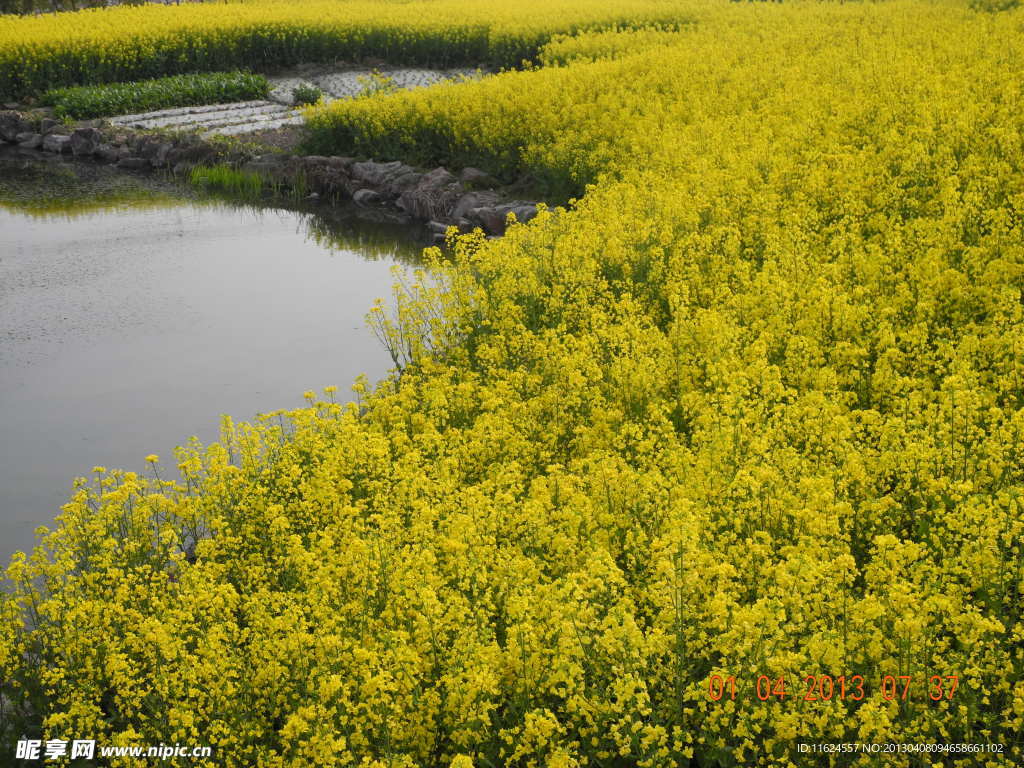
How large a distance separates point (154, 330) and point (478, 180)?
7089 mm

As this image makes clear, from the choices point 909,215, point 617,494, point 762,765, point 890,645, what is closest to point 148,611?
point 617,494

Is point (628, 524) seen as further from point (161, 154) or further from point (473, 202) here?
point (161, 154)

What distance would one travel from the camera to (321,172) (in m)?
19.9

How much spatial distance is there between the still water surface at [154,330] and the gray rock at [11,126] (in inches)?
248

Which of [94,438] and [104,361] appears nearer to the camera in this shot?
[94,438]

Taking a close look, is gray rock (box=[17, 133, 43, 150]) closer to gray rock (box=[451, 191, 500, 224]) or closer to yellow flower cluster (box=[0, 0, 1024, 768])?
gray rock (box=[451, 191, 500, 224])

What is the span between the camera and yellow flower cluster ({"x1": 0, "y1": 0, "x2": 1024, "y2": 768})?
434 cm

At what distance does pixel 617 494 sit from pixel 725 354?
2.25 meters

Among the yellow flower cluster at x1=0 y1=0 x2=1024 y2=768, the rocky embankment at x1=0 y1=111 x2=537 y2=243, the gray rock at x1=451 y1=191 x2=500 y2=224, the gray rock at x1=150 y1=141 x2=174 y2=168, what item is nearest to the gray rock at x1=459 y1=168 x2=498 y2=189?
the rocky embankment at x1=0 y1=111 x2=537 y2=243

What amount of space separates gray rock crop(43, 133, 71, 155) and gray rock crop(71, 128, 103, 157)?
0.32 meters

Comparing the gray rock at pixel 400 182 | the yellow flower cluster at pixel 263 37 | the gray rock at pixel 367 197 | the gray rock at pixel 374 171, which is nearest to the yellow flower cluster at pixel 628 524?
the gray rock at pixel 400 182

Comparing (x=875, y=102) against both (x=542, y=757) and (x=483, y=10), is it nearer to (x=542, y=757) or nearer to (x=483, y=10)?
(x=542, y=757)

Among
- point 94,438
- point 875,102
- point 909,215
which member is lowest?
point 94,438

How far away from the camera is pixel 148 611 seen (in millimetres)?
5777
